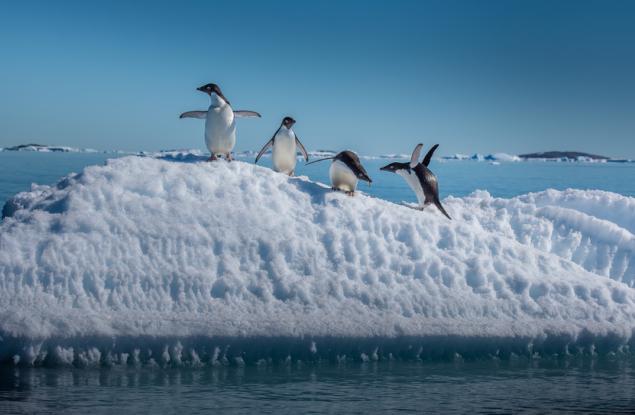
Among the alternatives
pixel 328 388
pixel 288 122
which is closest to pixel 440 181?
pixel 288 122

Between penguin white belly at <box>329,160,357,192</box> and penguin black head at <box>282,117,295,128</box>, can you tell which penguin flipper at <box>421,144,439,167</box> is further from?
penguin black head at <box>282,117,295,128</box>

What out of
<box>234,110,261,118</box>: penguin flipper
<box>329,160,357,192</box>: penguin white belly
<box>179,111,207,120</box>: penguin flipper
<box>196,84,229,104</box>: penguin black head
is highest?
<box>196,84,229,104</box>: penguin black head

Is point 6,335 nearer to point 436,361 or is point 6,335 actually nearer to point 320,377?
point 320,377

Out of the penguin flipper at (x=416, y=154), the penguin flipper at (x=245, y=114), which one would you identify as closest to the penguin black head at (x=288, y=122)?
the penguin flipper at (x=245, y=114)

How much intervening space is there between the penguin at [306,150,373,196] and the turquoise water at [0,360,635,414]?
2.92 m

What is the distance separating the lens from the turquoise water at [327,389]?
621 cm

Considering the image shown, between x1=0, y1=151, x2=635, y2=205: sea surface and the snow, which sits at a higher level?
x1=0, y1=151, x2=635, y2=205: sea surface

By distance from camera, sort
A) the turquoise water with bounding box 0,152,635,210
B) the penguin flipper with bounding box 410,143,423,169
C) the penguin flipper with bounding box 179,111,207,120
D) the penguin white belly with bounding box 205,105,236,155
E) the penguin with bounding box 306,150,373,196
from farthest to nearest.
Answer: the turquoise water with bounding box 0,152,635,210, the penguin flipper with bounding box 410,143,423,169, the penguin flipper with bounding box 179,111,207,120, the penguin white belly with bounding box 205,105,236,155, the penguin with bounding box 306,150,373,196

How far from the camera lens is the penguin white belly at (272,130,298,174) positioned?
1027 centimetres

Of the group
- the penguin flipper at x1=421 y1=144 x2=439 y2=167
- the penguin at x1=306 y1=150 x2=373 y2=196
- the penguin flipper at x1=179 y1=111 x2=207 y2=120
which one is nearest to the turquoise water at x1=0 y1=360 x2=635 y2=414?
the penguin at x1=306 y1=150 x2=373 y2=196

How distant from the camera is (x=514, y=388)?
701 cm

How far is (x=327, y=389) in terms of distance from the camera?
6766 mm

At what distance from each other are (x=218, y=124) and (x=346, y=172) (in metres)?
2.07

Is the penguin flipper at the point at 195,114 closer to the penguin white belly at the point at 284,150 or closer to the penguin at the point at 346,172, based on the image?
the penguin white belly at the point at 284,150
